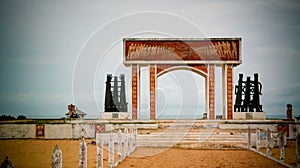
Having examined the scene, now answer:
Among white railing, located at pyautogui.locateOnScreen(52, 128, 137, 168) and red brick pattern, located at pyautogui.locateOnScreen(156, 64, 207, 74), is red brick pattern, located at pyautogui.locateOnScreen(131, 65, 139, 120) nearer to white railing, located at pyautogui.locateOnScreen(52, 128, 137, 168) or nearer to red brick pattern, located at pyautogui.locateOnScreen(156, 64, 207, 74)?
red brick pattern, located at pyautogui.locateOnScreen(156, 64, 207, 74)

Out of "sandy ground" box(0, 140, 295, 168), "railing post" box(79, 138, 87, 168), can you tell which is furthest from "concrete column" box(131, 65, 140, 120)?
"railing post" box(79, 138, 87, 168)

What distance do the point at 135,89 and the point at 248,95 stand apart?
8.81 metres

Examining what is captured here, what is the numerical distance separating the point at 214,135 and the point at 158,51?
37.9 ft

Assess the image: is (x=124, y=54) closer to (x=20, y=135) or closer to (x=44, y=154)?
(x=20, y=135)

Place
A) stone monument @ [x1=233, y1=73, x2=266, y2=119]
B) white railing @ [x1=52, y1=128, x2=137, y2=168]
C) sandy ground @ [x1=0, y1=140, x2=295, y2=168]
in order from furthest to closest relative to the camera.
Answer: stone monument @ [x1=233, y1=73, x2=266, y2=119] < sandy ground @ [x1=0, y1=140, x2=295, y2=168] < white railing @ [x1=52, y1=128, x2=137, y2=168]

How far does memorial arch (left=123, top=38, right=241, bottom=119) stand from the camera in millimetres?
30891

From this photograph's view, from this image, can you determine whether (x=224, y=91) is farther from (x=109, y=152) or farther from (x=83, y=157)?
(x=83, y=157)

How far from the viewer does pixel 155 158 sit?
15.0 meters

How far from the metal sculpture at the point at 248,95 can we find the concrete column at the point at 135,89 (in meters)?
7.81

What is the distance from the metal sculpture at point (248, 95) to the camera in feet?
98.7

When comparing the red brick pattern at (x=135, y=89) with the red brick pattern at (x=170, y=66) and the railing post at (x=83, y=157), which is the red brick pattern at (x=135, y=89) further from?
the railing post at (x=83, y=157)

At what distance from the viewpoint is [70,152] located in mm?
17109

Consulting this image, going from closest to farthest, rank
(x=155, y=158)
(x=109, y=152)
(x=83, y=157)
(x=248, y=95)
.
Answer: (x=83, y=157), (x=109, y=152), (x=155, y=158), (x=248, y=95)

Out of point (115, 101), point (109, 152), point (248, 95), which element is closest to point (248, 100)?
point (248, 95)
